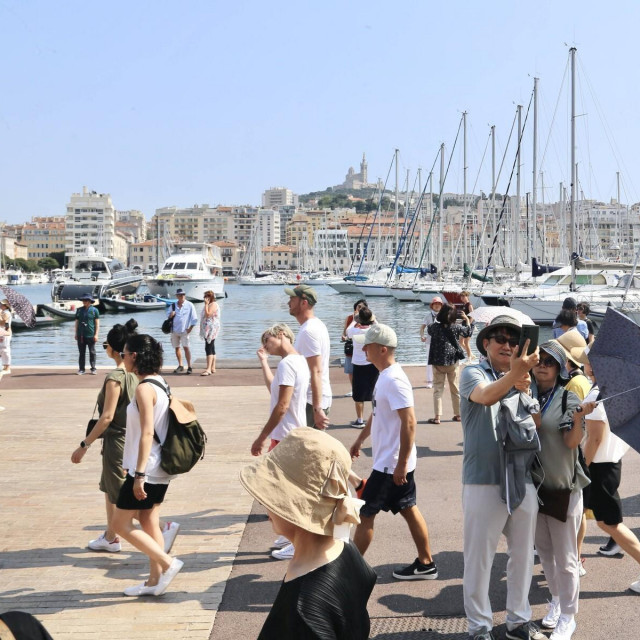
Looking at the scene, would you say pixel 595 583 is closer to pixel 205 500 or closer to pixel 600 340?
pixel 600 340

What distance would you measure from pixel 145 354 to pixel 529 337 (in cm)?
254

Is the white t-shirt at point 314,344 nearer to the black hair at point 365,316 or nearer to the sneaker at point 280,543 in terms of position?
the sneaker at point 280,543

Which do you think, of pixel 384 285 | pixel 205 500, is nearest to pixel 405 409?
pixel 205 500

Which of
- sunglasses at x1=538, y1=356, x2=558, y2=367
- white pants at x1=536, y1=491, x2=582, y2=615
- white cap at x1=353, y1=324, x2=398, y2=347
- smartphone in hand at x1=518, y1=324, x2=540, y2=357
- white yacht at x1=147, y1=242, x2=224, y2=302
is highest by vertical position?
smartphone in hand at x1=518, y1=324, x2=540, y2=357

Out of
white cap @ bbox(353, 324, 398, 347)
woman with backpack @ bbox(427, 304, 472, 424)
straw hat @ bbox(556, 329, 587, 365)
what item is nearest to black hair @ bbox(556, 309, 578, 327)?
woman with backpack @ bbox(427, 304, 472, 424)

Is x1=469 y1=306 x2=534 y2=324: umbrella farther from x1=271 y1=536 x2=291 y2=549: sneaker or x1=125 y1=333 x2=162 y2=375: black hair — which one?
x1=271 y1=536 x2=291 y2=549: sneaker

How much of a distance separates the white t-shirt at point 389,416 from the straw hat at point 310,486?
2931mm

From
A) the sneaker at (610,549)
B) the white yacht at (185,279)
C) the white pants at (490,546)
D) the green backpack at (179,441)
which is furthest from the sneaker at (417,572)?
the white yacht at (185,279)

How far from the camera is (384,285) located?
80125 millimetres

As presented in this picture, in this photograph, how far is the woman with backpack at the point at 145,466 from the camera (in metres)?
5.53

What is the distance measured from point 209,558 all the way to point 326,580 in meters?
4.02

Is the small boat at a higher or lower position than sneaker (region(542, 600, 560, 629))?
lower

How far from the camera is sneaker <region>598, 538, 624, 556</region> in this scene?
6371 mm

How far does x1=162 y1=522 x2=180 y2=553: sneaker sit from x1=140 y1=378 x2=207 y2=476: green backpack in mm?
900
